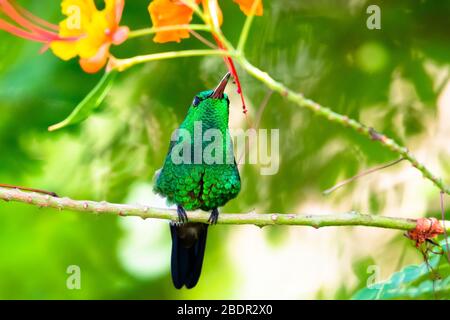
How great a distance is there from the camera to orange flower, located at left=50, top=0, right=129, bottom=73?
101cm

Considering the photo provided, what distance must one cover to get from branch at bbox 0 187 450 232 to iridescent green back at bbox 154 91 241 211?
0.86 m

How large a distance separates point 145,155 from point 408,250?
1270 millimetres

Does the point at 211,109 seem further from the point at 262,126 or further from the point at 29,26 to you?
the point at 29,26

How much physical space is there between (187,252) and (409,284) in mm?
1229

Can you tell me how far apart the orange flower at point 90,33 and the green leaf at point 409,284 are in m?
1.03

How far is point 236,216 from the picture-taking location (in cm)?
180

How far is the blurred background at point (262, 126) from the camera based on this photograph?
2746 millimetres

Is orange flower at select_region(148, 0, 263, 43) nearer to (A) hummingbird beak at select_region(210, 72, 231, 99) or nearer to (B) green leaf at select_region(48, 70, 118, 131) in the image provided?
(B) green leaf at select_region(48, 70, 118, 131)

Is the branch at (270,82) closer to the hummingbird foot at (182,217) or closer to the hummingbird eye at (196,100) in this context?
the hummingbird foot at (182,217)

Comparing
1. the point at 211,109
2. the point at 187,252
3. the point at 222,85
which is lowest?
the point at 187,252

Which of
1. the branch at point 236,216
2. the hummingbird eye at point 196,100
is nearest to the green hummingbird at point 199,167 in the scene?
the hummingbird eye at point 196,100

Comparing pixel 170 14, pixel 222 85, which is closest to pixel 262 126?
pixel 222 85

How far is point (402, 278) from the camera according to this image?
5.57ft

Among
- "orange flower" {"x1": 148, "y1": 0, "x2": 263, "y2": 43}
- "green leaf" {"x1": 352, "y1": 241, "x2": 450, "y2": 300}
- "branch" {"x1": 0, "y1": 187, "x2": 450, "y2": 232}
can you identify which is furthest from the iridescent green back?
"orange flower" {"x1": 148, "y1": 0, "x2": 263, "y2": 43}
